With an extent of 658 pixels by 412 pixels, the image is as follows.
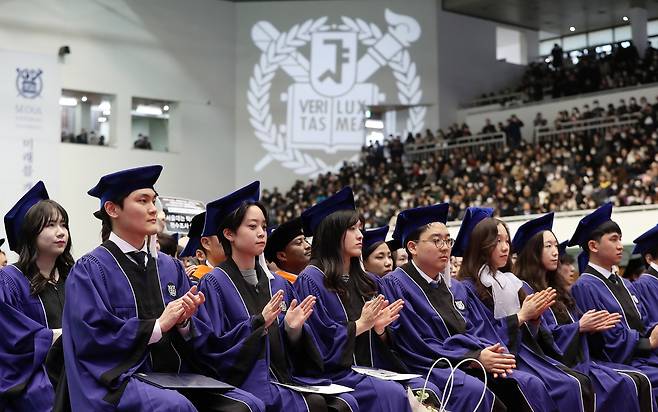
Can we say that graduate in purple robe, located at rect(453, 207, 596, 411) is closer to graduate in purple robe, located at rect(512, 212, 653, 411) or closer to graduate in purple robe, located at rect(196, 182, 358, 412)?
graduate in purple robe, located at rect(512, 212, 653, 411)

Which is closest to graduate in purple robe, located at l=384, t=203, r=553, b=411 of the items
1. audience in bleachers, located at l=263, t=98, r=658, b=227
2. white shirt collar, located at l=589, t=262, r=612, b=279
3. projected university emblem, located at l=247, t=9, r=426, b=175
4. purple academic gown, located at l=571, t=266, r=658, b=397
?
purple academic gown, located at l=571, t=266, r=658, b=397

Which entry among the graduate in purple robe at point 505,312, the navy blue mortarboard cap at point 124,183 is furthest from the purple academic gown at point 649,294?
the navy blue mortarboard cap at point 124,183

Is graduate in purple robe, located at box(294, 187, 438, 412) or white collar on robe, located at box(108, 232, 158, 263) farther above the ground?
white collar on robe, located at box(108, 232, 158, 263)

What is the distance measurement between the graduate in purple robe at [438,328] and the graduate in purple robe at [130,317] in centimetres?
182

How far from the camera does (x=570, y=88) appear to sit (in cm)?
3170

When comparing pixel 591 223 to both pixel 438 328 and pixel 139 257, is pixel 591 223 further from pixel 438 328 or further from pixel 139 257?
pixel 139 257

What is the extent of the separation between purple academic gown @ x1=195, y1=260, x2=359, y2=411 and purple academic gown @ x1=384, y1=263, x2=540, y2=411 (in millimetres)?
986

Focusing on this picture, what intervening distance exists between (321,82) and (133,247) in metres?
26.3

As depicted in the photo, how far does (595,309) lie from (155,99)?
24.0 metres

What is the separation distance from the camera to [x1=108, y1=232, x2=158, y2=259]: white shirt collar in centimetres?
546

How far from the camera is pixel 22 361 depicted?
6.02 meters

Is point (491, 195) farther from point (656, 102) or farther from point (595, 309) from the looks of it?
point (595, 309)

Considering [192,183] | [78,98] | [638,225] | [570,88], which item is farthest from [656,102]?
[78,98]

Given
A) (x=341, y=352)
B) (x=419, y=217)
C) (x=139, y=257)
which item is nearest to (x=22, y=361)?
(x=139, y=257)
